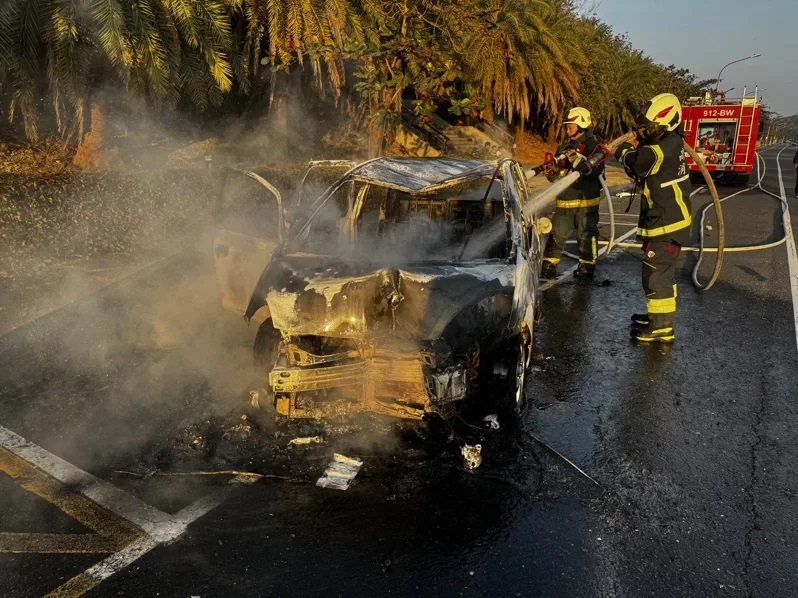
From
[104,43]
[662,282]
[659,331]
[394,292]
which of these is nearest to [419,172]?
[394,292]

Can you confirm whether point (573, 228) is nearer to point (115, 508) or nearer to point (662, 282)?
point (662, 282)

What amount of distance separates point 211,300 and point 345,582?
4.27m

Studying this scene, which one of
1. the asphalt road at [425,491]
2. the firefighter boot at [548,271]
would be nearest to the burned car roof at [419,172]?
the asphalt road at [425,491]

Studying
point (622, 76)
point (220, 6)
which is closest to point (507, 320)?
point (220, 6)

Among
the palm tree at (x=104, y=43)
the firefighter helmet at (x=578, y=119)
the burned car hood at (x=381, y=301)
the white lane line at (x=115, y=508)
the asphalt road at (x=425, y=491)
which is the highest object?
the palm tree at (x=104, y=43)

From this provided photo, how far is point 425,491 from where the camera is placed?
3.35 meters

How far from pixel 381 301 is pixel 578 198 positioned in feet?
15.6

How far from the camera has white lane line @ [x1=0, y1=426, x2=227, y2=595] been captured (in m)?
2.75

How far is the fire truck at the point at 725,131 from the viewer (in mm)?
19156

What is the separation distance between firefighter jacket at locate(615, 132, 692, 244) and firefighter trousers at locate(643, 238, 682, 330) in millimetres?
105

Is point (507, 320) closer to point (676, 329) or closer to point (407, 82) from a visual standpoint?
point (676, 329)

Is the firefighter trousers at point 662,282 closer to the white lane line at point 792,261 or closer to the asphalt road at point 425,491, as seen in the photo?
the asphalt road at point 425,491

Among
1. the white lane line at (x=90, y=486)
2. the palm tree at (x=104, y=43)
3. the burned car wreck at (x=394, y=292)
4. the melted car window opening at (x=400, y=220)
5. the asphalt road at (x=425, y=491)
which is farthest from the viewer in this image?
the palm tree at (x=104, y=43)

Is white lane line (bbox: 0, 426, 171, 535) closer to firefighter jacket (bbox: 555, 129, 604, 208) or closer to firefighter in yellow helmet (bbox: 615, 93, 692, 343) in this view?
firefighter in yellow helmet (bbox: 615, 93, 692, 343)
